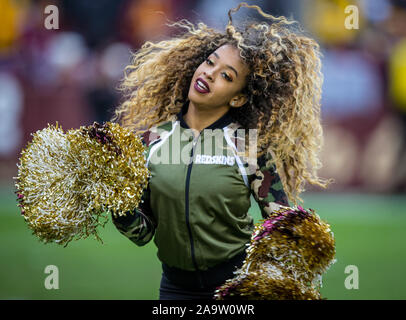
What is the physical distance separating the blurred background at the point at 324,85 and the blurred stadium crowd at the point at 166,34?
18mm

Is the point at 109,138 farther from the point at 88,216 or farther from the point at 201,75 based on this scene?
the point at 201,75

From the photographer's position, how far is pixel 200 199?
121 inches

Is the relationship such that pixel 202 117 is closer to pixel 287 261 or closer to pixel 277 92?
pixel 277 92

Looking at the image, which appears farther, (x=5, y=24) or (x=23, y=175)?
(x=5, y=24)

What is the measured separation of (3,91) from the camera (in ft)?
35.7

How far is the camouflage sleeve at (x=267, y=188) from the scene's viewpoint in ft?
10.1

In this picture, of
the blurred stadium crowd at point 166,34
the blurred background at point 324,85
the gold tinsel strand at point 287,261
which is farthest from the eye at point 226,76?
the blurred stadium crowd at point 166,34

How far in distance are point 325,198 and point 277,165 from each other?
312 inches

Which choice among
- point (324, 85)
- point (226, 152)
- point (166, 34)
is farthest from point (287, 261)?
point (324, 85)

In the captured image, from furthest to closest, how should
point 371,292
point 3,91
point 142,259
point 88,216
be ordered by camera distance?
point 3,91, point 142,259, point 371,292, point 88,216

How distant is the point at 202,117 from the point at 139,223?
0.61 metres

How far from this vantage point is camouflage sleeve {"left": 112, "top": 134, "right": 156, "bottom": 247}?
300 cm

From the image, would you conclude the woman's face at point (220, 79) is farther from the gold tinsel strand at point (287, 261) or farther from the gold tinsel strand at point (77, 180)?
the gold tinsel strand at point (287, 261)

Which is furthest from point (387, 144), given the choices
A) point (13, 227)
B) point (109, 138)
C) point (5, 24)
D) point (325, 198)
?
point (109, 138)
